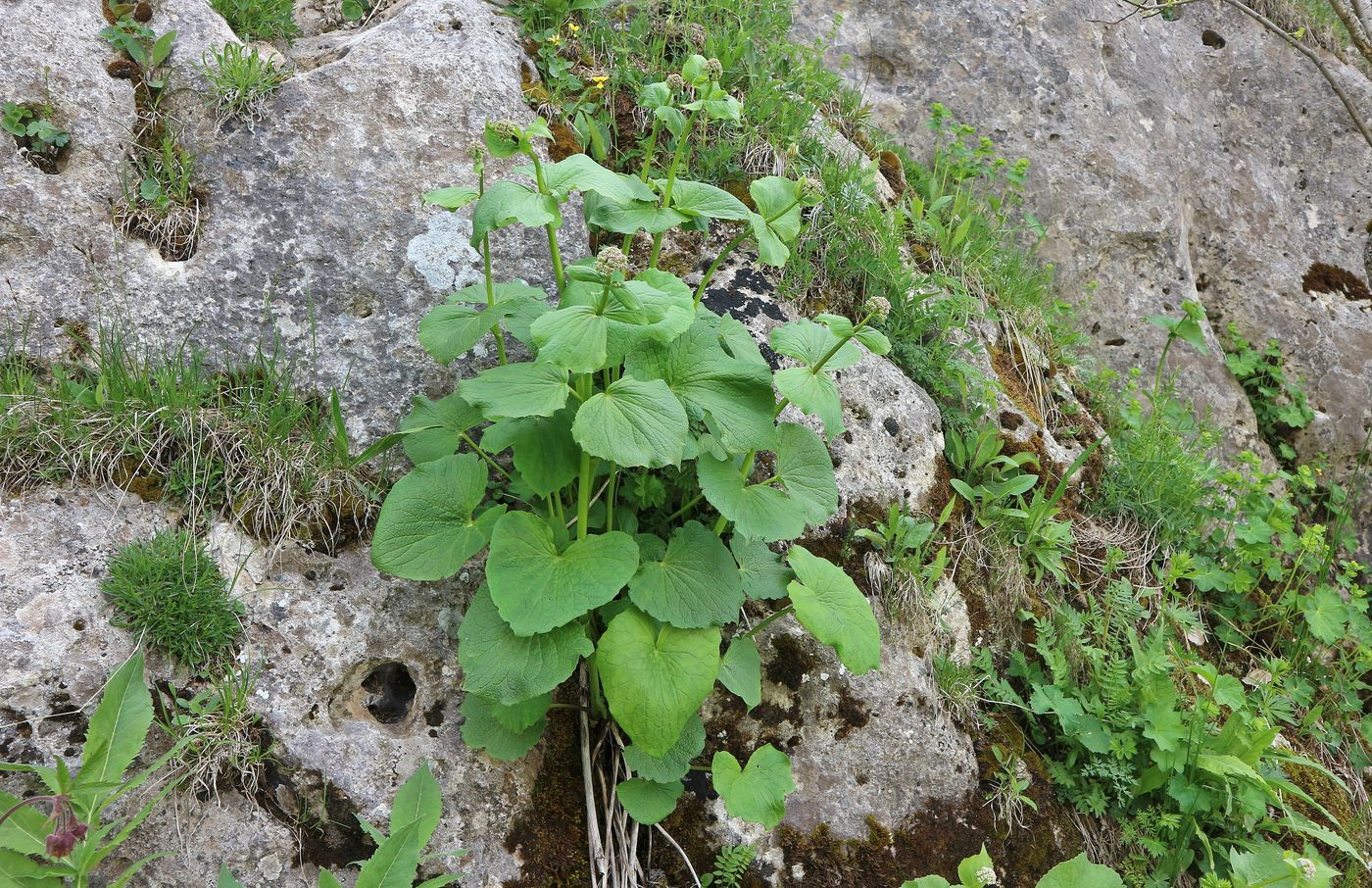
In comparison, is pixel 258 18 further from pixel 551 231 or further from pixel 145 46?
pixel 551 231

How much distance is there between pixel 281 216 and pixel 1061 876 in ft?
11.8

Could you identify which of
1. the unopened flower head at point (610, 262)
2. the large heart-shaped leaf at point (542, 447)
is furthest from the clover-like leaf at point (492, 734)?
the unopened flower head at point (610, 262)

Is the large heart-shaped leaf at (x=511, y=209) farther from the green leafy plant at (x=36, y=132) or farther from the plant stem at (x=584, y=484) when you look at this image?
the green leafy plant at (x=36, y=132)

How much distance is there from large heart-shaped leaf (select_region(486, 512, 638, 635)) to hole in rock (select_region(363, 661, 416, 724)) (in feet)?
2.25

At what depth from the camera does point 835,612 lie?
2.66 m

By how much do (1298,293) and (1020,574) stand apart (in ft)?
13.1

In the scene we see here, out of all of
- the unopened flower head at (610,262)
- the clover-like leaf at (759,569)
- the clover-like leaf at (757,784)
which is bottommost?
the clover-like leaf at (757,784)

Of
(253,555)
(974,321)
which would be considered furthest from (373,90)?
(974,321)

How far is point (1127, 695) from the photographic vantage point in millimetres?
3332

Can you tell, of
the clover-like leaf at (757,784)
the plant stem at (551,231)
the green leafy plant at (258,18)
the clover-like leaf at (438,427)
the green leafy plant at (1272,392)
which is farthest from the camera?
the green leafy plant at (1272,392)

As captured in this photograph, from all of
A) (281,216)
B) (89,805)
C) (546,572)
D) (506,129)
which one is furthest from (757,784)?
(281,216)

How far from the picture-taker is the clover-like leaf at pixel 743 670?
276 centimetres

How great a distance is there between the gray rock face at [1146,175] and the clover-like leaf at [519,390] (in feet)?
13.2

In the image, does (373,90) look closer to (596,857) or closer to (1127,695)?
(596,857)
